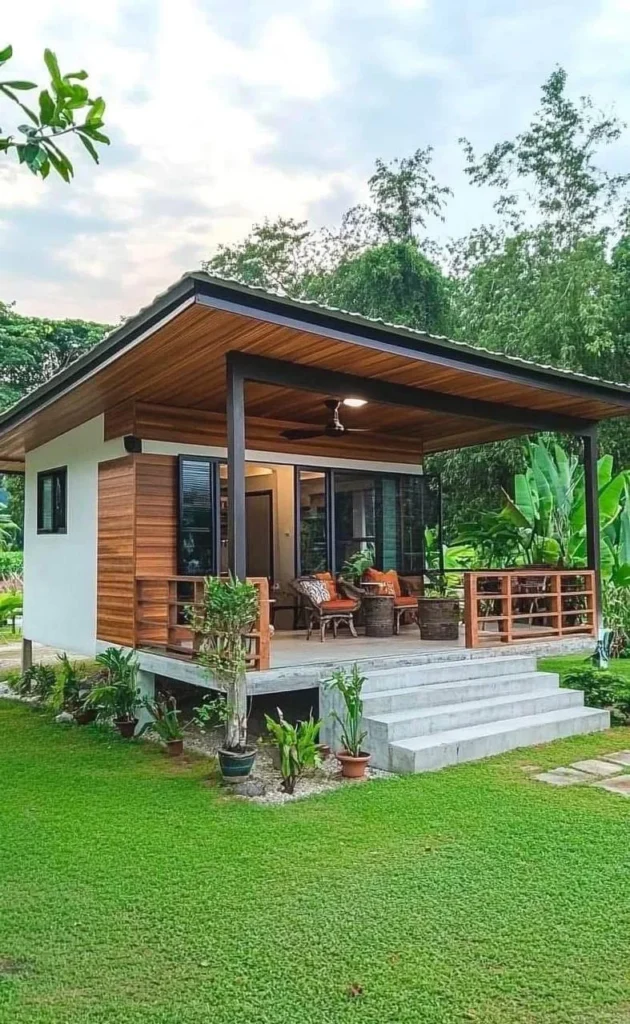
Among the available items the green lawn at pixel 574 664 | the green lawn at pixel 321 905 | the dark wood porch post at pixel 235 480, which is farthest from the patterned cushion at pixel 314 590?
Answer: the green lawn at pixel 321 905

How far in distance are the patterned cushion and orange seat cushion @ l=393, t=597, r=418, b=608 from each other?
3.26ft

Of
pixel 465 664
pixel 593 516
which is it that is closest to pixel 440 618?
pixel 465 664

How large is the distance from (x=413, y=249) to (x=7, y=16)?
19706 mm

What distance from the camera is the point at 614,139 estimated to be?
1933 cm

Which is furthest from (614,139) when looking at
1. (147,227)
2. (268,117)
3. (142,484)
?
(142,484)

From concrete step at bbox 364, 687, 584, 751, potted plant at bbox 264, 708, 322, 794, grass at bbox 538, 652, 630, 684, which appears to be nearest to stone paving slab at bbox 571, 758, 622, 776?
concrete step at bbox 364, 687, 584, 751

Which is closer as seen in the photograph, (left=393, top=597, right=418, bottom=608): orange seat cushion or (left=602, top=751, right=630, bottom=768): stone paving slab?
(left=602, top=751, right=630, bottom=768): stone paving slab

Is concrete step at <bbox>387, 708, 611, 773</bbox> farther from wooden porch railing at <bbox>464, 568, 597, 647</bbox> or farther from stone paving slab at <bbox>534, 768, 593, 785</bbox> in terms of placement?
wooden porch railing at <bbox>464, 568, 597, 647</bbox>

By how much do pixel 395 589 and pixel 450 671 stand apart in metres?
3.26

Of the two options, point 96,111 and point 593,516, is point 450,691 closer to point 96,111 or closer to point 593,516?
point 593,516

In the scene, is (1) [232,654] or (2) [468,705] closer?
(1) [232,654]

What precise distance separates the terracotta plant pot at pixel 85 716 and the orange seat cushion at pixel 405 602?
12.0ft

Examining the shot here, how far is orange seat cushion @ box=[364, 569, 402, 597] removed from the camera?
32.3 feet

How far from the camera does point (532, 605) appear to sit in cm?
953
